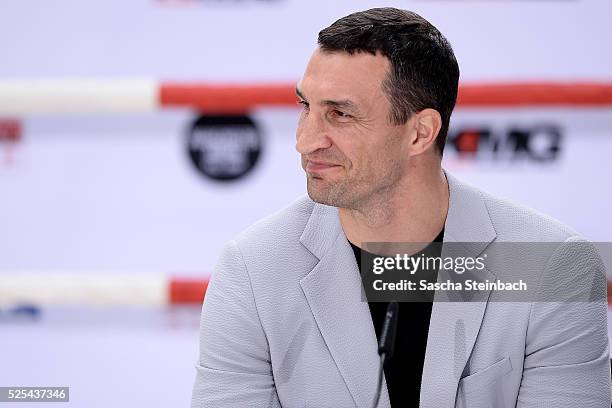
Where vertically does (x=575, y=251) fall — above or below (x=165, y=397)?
above

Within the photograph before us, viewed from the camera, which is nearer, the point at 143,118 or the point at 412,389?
the point at 412,389

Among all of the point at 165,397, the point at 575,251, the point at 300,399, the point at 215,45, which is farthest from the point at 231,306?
the point at 215,45

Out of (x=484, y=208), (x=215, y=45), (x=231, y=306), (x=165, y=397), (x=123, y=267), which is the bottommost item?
(x=165, y=397)

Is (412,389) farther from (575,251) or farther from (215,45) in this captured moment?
(215,45)

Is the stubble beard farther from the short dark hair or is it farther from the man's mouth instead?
the short dark hair

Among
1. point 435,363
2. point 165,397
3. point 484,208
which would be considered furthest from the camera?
point 165,397

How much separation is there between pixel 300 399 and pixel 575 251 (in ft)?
1.83

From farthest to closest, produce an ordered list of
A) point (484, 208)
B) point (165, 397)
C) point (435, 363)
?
point (165, 397)
point (484, 208)
point (435, 363)

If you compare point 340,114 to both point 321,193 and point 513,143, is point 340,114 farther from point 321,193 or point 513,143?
point 513,143

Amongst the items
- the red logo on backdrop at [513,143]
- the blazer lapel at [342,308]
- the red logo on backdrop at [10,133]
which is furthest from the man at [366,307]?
the red logo on backdrop at [10,133]

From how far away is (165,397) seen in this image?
292 cm

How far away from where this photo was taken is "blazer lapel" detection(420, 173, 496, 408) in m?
1.51

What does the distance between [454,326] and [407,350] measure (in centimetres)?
10

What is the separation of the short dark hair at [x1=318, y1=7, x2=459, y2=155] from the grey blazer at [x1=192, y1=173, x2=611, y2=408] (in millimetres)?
272
